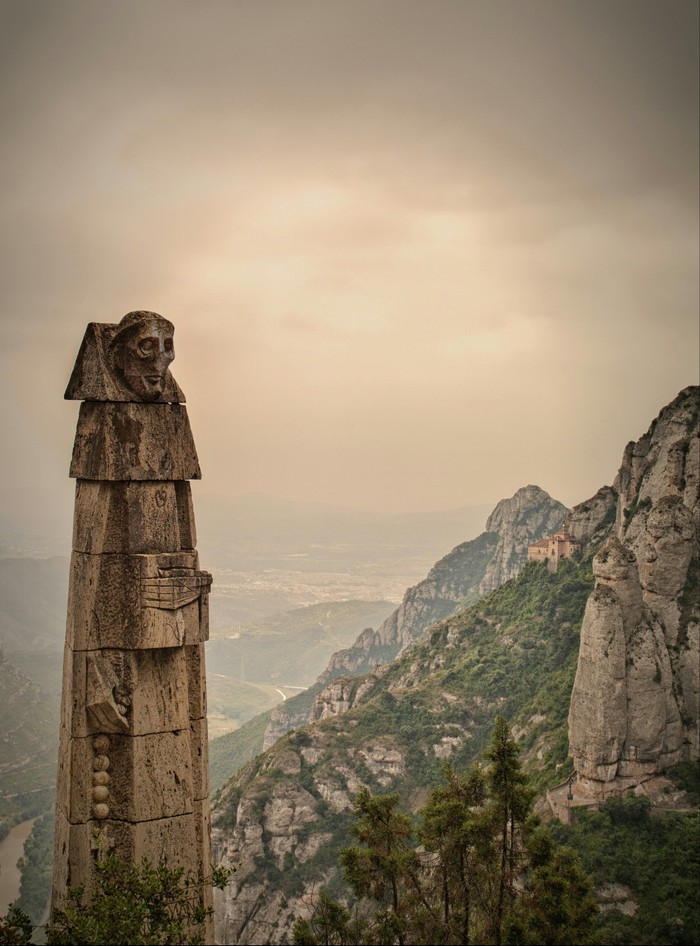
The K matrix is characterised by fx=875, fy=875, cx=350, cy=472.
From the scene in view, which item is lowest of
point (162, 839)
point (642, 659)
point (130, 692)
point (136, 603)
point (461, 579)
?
point (461, 579)

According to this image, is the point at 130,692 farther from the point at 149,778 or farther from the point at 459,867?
the point at 459,867

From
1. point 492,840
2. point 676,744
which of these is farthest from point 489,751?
point 676,744

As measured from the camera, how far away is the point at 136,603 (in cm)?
1160

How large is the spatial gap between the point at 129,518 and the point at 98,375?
6.48 feet

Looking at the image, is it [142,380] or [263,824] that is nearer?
[142,380]

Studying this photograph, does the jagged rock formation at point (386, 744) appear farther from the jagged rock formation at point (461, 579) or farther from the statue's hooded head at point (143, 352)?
the statue's hooded head at point (143, 352)

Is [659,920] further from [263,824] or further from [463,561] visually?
[463,561]

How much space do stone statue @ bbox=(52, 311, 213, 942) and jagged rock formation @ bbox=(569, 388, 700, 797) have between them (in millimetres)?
42266

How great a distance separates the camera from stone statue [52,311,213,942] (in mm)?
11359

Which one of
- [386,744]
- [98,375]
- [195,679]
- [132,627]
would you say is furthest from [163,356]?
[386,744]

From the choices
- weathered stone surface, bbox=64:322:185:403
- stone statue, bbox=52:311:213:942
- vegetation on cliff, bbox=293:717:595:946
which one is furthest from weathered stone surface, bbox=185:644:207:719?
vegetation on cliff, bbox=293:717:595:946

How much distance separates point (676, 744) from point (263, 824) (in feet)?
102

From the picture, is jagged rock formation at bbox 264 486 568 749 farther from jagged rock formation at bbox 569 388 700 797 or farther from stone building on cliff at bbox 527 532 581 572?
jagged rock formation at bbox 569 388 700 797

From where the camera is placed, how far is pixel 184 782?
11555mm
